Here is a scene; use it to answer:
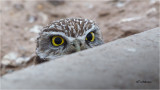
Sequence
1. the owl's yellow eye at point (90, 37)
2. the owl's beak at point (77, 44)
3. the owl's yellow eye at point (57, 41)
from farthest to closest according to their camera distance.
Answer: the owl's yellow eye at point (90, 37), the owl's yellow eye at point (57, 41), the owl's beak at point (77, 44)

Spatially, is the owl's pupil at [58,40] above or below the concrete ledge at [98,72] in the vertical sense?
above

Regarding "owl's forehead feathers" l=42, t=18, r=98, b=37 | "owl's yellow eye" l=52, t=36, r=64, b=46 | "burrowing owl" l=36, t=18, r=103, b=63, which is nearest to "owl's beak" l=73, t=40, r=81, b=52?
"burrowing owl" l=36, t=18, r=103, b=63

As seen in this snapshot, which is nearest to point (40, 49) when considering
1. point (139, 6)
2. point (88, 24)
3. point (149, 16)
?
point (88, 24)

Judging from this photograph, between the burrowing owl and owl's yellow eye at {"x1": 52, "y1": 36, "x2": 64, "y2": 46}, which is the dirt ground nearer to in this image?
the burrowing owl

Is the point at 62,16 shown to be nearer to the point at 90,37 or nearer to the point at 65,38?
the point at 90,37

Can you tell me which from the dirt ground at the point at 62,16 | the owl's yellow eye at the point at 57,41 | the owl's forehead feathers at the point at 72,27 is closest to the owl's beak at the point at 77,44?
the owl's forehead feathers at the point at 72,27

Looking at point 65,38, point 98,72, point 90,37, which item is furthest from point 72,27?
point 98,72

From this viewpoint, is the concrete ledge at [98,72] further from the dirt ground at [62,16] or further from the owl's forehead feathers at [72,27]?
the dirt ground at [62,16]
